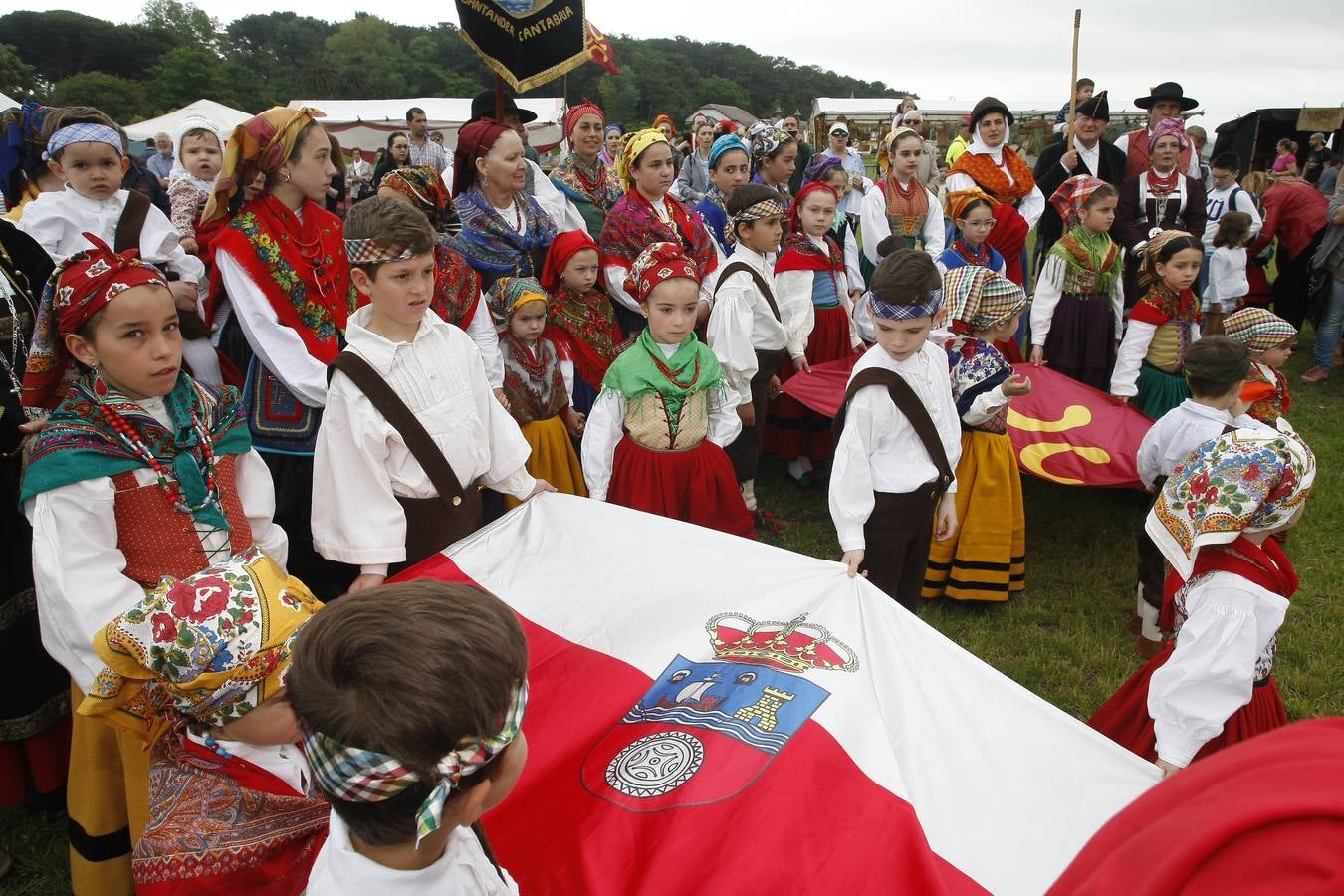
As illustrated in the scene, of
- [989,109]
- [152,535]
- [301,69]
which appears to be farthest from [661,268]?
[301,69]

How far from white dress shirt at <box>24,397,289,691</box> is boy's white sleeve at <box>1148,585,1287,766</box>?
9.02ft

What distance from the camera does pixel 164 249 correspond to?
13.2ft

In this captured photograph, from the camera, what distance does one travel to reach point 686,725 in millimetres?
2045

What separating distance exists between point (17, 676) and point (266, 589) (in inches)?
67.0

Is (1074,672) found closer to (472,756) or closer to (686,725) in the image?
(686,725)

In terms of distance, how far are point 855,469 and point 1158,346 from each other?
3.03 meters

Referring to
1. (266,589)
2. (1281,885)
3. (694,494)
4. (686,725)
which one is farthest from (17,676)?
(1281,885)

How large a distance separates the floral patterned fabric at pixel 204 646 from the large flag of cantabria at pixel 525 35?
4.08 m

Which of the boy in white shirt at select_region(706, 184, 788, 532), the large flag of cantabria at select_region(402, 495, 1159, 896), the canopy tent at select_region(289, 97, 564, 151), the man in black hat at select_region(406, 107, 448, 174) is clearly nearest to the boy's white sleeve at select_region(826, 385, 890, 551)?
the large flag of cantabria at select_region(402, 495, 1159, 896)

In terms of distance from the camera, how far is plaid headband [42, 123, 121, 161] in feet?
12.4

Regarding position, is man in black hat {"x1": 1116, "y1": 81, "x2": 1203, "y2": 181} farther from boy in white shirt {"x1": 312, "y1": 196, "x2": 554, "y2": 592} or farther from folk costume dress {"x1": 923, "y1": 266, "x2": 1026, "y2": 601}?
boy in white shirt {"x1": 312, "y1": 196, "x2": 554, "y2": 592}

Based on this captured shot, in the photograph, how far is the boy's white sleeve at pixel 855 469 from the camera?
3250 mm

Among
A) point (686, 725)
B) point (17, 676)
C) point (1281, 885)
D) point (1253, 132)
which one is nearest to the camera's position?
point (1281, 885)

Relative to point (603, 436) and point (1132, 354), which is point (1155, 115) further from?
point (603, 436)
